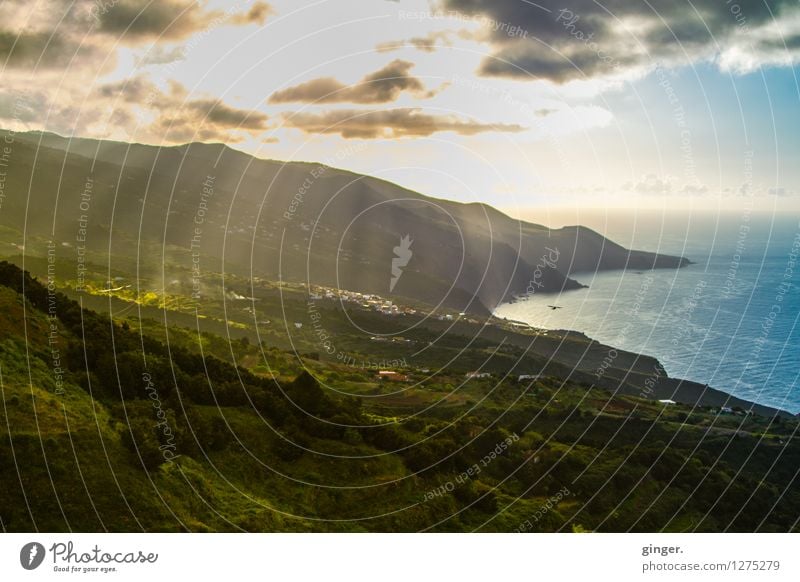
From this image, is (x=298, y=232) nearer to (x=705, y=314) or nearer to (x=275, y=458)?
(x=705, y=314)

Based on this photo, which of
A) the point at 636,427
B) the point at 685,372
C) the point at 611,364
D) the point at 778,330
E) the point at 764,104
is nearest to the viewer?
the point at 636,427

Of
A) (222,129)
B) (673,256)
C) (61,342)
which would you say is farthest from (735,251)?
(61,342)

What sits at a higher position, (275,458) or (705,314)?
(705,314)

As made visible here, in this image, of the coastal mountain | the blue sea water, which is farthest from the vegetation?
the blue sea water

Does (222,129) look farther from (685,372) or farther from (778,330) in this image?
(778,330)

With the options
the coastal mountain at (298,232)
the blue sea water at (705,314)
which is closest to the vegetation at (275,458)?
the coastal mountain at (298,232)

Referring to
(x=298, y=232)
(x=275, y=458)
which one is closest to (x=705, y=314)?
(x=298, y=232)

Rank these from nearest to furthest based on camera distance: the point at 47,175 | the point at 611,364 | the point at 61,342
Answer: the point at 61,342, the point at 611,364, the point at 47,175
